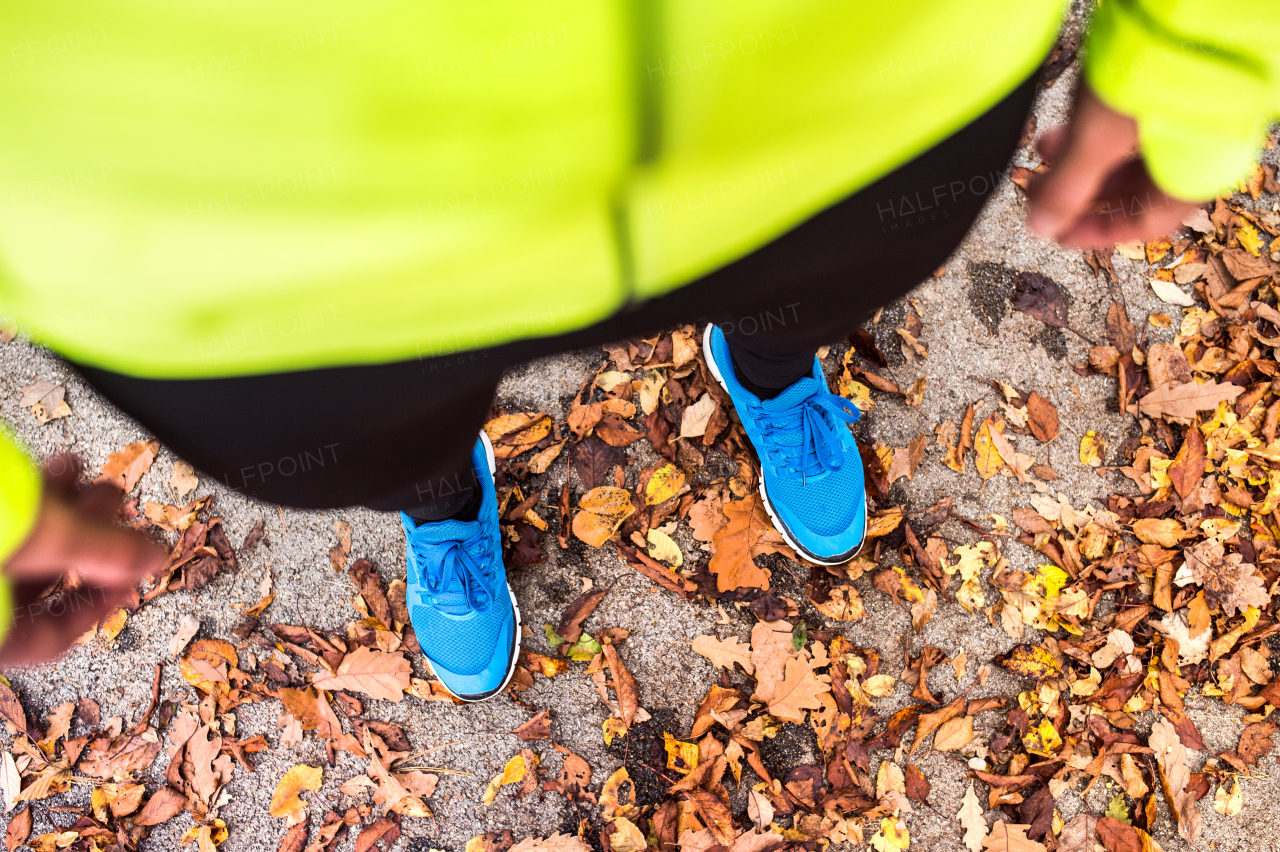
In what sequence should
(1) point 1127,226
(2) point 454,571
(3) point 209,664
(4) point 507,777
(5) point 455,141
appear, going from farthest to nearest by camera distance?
(3) point 209,664
(4) point 507,777
(2) point 454,571
(1) point 1127,226
(5) point 455,141

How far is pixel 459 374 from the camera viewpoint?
0.89 m

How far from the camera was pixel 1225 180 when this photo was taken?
0.91 m

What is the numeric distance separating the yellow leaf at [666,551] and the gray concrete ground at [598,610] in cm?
9

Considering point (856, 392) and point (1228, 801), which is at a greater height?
point (856, 392)

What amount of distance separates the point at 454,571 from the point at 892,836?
1.40m

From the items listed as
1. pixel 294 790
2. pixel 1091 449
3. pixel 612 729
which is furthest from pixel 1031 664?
pixel 294 790

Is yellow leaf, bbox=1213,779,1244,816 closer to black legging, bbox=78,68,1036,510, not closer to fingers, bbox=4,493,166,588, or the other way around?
black legging, bbox=78,68,1036,510

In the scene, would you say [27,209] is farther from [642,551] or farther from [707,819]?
[707,819]

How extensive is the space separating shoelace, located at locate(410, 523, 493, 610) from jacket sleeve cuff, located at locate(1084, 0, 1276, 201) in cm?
161

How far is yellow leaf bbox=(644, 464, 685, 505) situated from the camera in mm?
2307

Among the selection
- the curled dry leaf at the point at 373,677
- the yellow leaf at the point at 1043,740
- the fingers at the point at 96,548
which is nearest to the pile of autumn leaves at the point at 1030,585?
the yellow leaf at the point at 1043,740

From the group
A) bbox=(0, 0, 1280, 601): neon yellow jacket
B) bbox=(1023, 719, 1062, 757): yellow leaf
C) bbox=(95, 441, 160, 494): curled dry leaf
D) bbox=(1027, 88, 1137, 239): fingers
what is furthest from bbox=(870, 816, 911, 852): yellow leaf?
bbox=(95, 441, 160, 494): curled dry leaf

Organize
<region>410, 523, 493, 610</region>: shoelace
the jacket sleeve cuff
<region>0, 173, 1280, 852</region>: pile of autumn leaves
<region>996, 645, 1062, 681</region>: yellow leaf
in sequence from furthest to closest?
<region>996, 645, 1062, 681</region>: yellow leaf < <region>0, 173, 1280, 852</region>: pile of autumn leaves < <region>410, 523, 493, 610</region>: shoelace < the jacket sleeve cuff

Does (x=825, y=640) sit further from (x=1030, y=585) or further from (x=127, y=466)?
(x=127, y=466)
